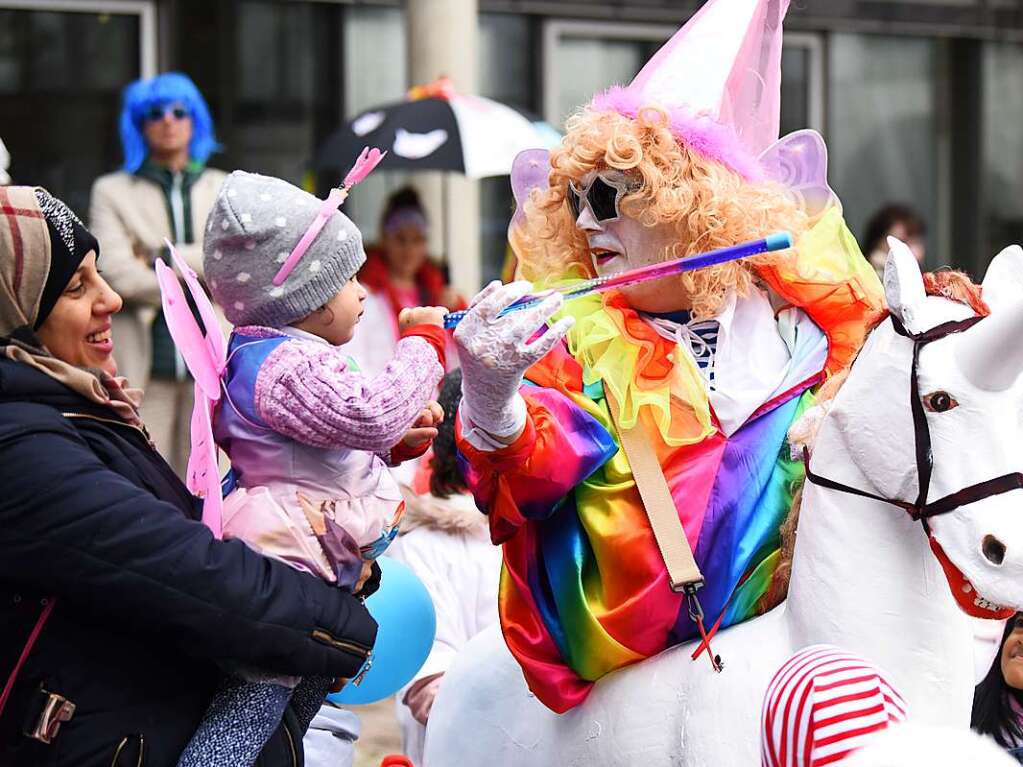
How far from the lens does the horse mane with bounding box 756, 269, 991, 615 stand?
265 centimetres

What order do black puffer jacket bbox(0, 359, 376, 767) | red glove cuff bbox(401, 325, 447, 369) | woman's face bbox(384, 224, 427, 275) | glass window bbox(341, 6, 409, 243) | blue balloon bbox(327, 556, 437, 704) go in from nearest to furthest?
1. black puffer jacket bbox(0, 359, 376, 767)
2. red glove cuff bbox(401, 325, 447, 369)
3. blue balloon bbox(327, 556, 437, 704)
4. woman's face bbox(384, 224, 427, 275)
5. glass window bbox(341, 6, 409, 243)

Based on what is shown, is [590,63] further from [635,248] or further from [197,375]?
[197,375]

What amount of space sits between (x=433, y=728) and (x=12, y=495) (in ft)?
5.27

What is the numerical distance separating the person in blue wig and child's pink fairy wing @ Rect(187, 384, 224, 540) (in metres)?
3.79

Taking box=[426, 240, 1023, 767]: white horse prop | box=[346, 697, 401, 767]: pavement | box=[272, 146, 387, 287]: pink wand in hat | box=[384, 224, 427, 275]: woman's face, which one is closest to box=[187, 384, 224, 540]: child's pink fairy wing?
box=[272, 146, 387, 287]: pink wand in hat

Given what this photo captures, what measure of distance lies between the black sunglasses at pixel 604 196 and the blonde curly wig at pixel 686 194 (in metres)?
0.02

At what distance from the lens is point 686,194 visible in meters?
3.18

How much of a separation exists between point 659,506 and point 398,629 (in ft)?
2.69

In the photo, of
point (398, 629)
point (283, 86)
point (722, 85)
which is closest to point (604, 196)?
point (722, 85)

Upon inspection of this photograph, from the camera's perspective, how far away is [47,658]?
2.30m

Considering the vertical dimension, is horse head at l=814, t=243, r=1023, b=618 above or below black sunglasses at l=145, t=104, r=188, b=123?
below

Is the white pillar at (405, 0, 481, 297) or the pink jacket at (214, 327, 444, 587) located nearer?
the pink jacket at (214, 327, 444, 587)

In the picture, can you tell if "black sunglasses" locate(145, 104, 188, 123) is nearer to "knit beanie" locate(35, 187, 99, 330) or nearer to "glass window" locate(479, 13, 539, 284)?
"glass window" locate(479, 13, 539, 284)

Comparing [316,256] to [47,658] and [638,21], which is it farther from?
[638,21]
